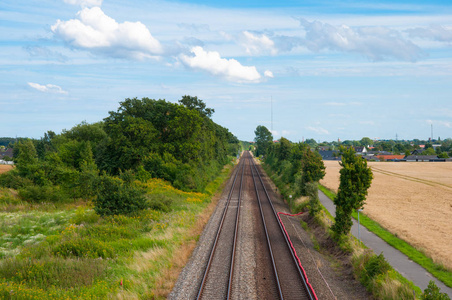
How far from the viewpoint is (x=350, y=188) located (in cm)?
2131

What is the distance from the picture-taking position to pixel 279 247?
21.4m

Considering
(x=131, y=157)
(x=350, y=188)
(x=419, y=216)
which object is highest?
(x=131, y=157)

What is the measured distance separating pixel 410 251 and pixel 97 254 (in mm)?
18875

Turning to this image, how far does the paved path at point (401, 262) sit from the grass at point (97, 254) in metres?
11.8

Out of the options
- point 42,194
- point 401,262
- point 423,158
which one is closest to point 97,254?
point 401,262

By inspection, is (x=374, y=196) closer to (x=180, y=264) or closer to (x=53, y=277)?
(x=180, y=264)

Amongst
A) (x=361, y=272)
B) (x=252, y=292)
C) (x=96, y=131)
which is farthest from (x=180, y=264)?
(x=96, y=131)

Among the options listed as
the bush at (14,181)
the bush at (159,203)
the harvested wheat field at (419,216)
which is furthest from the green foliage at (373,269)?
the bush at (14,181)

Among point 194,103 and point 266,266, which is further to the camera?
point 194,103

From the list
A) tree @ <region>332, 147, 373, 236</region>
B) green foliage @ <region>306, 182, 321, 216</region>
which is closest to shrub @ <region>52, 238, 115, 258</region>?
tree @ <region>332, 147, 373, 236</region>

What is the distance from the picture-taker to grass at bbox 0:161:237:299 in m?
13.2

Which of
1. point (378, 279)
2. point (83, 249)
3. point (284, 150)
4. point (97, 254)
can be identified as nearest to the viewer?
point (378, 279)

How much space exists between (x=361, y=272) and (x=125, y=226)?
14.6 metres

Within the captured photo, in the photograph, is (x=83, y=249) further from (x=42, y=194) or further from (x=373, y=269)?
(x=42, y=194)
